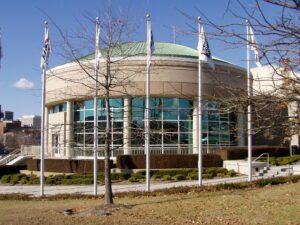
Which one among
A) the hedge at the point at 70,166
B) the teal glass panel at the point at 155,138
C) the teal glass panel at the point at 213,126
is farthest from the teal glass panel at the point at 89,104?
the teal glass panel at the point at 213,126

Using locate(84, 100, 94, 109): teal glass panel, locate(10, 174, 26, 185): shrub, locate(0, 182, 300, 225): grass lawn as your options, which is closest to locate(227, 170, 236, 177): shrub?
locate(0, 182, 300, 225): grass lawn

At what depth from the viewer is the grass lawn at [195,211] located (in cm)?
1142

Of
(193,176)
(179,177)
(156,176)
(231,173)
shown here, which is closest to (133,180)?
(156,176)

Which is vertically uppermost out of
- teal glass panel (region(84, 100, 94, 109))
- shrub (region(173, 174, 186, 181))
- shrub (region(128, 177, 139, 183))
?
teal glass panel (region(84, 100, 94, 109))

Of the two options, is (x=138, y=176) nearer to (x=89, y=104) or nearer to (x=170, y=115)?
(x=170, y=115)

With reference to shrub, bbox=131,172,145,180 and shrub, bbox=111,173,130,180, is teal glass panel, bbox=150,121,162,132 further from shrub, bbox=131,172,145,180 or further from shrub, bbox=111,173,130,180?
shrub, bbox=111,173,130,180

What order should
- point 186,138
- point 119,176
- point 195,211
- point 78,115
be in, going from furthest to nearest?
point 78,115 < point 186,138 < point 119,176 < point 195,211

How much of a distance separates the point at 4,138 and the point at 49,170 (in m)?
81.0

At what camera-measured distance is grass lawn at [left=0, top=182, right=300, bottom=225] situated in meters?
11.4

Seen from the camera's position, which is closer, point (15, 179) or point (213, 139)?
point (15, 179)

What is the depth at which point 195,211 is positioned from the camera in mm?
12703

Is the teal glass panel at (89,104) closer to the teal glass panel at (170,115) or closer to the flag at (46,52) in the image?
the teal glass panel at (170,115)

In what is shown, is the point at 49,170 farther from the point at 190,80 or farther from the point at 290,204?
the point at 290,204

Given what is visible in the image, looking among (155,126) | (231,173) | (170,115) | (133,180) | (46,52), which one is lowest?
(133,180)
